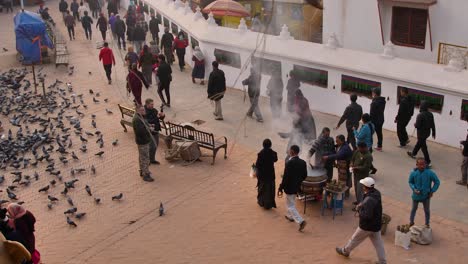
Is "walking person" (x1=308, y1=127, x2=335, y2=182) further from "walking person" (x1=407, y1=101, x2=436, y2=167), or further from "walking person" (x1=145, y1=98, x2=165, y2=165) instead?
"walking person" (x1=145, y1=98, x2=165, y2=165)

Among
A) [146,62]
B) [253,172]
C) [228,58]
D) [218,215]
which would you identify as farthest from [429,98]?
[146,62]

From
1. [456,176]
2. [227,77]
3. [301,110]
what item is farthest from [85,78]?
[456,176]

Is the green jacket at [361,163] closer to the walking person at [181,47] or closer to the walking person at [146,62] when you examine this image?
the walking person at [146,62]

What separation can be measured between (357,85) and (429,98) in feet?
6.15

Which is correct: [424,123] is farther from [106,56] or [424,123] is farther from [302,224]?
[106,56]

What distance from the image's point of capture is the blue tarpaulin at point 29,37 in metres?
21.4

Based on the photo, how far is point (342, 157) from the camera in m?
10.1

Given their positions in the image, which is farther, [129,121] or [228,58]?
[228,58]

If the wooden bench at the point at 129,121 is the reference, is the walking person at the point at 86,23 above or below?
above

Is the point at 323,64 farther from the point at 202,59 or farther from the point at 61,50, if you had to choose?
the point at 61,50

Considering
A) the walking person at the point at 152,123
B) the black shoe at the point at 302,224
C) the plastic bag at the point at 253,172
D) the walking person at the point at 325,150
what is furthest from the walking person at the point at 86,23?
the black shoe at the point at 302,224

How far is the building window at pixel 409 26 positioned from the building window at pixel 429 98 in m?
3.02

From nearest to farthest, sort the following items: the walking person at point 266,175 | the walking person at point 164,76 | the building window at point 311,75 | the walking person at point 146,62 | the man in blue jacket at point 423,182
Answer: the man in blue jacket at point 423,182
the walking person at point 266,175
the building window at point 311,75
the walking person at point 164,76
the walking person at point 146,62

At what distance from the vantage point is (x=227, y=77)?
1739 cm
